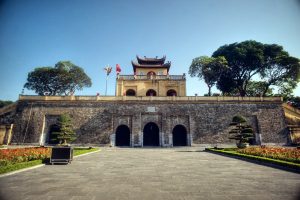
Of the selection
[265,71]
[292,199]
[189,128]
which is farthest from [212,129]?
[292,199]

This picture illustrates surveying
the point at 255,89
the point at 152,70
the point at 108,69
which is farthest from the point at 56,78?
the point at 255,89

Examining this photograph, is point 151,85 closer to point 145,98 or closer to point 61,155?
point 145,98

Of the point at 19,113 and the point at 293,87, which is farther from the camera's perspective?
the point at 293,87

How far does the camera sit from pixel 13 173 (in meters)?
6.83

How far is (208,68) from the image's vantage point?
32.9 m

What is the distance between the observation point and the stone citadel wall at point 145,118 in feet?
80.4

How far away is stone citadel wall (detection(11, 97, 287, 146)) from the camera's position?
24.5 meters

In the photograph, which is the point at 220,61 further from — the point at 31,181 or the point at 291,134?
the point at 31,181

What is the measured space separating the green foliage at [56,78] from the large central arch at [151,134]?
2234 cm

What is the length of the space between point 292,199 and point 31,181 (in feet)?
24.3

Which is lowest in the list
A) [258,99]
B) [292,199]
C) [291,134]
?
[292,199]

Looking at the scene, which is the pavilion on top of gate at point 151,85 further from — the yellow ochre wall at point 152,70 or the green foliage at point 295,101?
the green foliage at point 295,101

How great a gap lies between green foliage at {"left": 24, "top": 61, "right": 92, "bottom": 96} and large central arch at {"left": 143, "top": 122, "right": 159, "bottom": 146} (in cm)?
2234

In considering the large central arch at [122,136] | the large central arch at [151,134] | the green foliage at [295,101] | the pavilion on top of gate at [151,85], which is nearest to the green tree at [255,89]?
the green foliage at [295,101]
